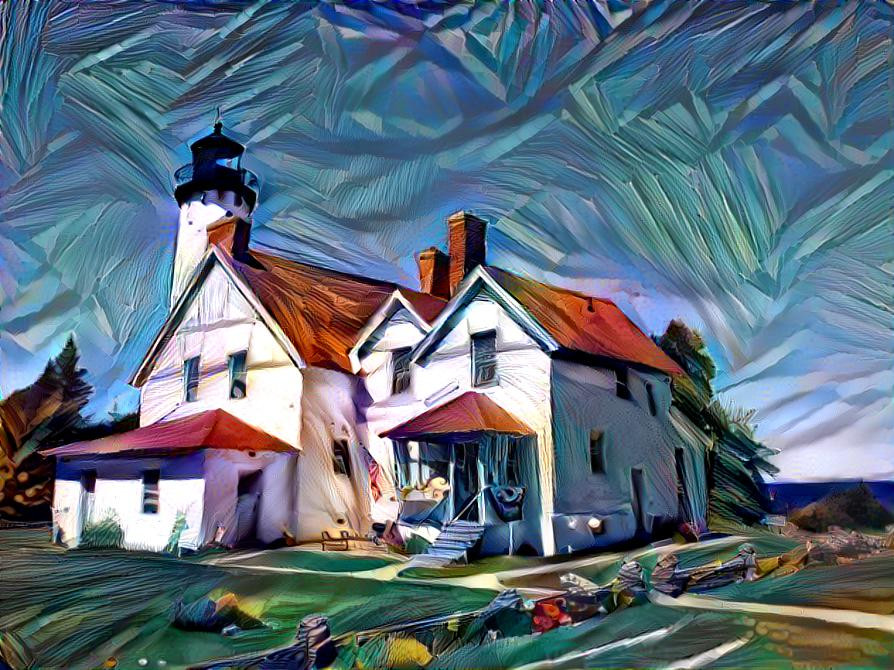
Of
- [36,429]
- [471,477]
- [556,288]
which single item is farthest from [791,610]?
[36,429]

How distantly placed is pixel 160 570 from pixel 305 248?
3.02 m

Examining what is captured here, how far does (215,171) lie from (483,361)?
3.03m

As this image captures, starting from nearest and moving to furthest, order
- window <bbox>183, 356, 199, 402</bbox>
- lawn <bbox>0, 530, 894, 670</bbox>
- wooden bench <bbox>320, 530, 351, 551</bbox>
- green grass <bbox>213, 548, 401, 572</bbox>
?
lawn <bbox>0, 530, 894, 670</bbox>
green grass <bbox>213, 548, 401, 572</bbox>
wooden bench <bbox>320, 530, 351, 551</bbox>
window <bbox>183, 356, 199, 402</bbox>

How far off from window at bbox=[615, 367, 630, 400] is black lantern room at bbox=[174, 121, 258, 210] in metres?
3.82

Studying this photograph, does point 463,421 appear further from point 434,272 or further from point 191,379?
point 191,379

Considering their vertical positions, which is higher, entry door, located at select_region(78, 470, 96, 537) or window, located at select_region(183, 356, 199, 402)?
window, located at select_region(183, 356, 199, 402)

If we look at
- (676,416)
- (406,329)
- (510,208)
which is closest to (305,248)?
(406,329)

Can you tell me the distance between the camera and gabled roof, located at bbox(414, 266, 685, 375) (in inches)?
260

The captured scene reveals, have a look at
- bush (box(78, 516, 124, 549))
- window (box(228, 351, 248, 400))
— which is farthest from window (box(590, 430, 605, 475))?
bush (box(78, 516, 124, 549))

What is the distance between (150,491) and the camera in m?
6.75

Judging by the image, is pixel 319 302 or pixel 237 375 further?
pixel 319 302

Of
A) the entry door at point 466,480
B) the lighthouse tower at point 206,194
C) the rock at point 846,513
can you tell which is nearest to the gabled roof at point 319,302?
the lighthouse tower at point 206,194

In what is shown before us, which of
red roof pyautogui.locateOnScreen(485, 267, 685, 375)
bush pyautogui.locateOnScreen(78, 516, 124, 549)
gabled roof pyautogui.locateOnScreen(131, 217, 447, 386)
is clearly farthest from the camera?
gabled roof pyautogui.locateOnScreen(131, 217, 447, 386)

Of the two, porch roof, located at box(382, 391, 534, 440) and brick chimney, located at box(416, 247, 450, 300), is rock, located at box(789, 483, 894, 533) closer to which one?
porch roof, located at box(382, 391, 534, 440)
